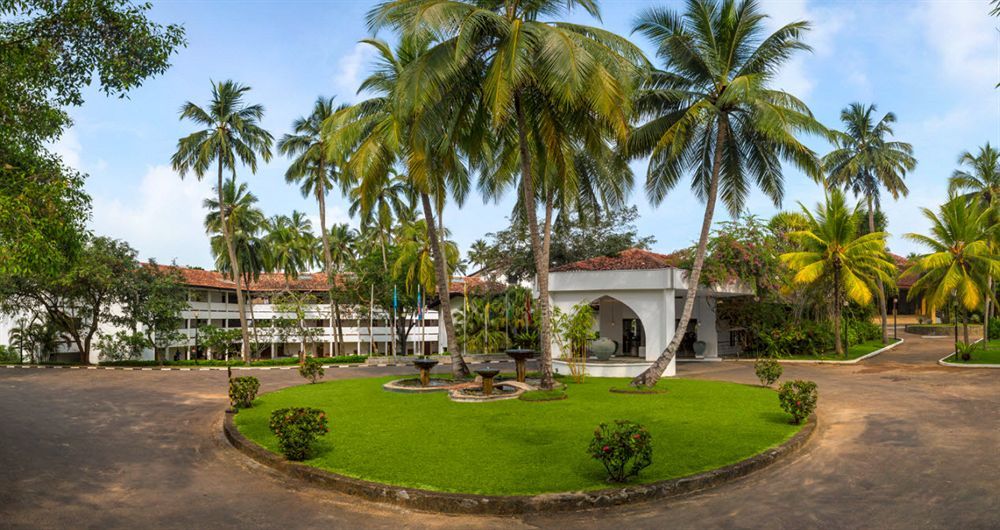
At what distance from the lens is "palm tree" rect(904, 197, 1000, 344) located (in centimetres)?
2411

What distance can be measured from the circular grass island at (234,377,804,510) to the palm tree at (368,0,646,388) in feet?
9.97

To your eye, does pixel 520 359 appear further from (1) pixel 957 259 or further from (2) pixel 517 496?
(1) pixel 957 259

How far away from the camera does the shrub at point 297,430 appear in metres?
9.70

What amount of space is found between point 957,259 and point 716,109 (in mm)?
14623

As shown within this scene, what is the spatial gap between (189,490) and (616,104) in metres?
11.1

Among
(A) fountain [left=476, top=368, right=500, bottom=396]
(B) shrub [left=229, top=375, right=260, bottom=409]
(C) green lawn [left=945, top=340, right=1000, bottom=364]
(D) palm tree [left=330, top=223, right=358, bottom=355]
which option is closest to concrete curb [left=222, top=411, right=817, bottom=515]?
(B) shrub [left=229, top=375, right=260, bottom=409]

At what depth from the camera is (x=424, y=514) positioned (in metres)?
7.73

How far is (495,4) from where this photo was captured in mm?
15578

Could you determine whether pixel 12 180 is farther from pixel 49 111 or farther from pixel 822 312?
pixel 822 312

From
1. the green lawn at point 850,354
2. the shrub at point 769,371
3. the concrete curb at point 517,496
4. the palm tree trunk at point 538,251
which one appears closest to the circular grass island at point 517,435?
the concrete curb at point 517,496

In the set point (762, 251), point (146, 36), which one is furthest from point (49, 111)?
point (762, 251)

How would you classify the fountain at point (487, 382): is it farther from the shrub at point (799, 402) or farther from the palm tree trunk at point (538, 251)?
the shrub at point (799, 402)

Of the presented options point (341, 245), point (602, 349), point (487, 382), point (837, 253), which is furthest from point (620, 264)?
point (341, 245)

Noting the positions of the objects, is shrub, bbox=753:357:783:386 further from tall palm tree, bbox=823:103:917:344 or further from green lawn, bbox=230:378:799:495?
tall palm tree, bbox=823:103:917:344
